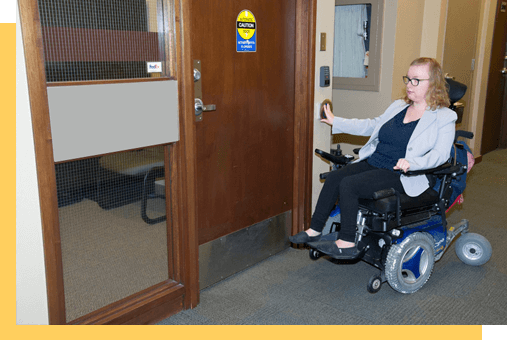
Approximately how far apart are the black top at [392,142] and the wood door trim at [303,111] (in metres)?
0.44

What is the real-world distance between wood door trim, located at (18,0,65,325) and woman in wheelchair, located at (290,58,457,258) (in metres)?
1.32

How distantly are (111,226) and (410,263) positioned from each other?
160 cm

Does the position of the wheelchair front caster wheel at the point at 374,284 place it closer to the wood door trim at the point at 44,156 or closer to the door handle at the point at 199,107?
the door handle at the point at 199,107

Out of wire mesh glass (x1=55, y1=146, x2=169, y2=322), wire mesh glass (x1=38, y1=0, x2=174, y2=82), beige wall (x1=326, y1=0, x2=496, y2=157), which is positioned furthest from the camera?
beige wall (x1=326, y1=0, x2=496, y2=157)

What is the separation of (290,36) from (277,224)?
1.16 metres

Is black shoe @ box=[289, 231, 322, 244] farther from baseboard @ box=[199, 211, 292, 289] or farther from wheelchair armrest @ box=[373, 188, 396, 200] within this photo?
wheelchair armrest @ box=[373, 188, 396, 200]

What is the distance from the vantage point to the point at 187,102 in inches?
89.6

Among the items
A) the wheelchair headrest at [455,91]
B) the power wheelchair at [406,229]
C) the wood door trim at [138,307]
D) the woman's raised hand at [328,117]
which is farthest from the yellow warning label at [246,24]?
the wood door trim at [138,307]

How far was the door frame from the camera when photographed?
68.6 inches

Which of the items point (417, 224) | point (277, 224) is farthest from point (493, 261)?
point (277, 224)

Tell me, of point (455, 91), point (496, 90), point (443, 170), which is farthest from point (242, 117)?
point (496, 90)

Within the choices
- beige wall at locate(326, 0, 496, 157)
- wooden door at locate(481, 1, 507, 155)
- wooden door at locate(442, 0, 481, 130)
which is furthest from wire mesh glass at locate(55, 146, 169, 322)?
wooden door at locate(481, 1, 507, 155)

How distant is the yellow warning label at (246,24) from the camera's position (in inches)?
100

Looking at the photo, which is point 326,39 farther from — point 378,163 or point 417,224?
point 417,224
